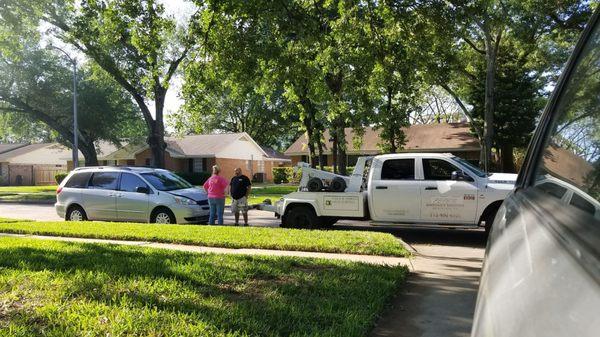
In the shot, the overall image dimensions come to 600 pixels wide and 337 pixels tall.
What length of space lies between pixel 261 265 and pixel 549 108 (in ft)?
16.1

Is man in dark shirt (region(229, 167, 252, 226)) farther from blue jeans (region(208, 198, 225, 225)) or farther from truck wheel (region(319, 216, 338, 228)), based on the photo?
truck wheel (region(319, 216, 338, 228))

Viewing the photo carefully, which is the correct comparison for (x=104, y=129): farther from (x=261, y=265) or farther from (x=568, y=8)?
(x=261, y=265)

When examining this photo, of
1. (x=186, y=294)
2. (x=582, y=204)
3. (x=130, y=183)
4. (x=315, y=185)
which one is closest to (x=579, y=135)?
(x=582, y=204)

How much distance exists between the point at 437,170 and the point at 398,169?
2.87ft

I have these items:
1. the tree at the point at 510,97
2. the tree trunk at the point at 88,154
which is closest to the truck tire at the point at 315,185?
the tree at the point at 510,97

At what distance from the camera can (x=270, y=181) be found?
53.8 meters

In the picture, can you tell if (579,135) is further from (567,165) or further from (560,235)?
(560,235)

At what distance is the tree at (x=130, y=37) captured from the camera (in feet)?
41.7

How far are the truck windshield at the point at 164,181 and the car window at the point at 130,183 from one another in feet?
0.78

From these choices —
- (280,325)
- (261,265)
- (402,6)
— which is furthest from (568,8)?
(280,325)

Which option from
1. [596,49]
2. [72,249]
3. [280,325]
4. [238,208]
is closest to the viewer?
[596,49]

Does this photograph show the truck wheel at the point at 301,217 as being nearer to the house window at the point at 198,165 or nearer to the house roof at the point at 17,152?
the house window at the point at 198,165

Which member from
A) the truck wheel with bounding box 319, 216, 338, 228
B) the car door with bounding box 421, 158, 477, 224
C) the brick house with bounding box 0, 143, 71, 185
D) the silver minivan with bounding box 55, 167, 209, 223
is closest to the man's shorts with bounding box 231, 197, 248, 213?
→ the silver minivan with bounding box 55, 167, 209, 223

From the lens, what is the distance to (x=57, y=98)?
3859 cm
